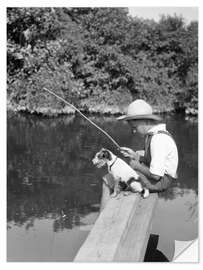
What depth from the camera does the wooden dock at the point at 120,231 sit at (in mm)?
2793

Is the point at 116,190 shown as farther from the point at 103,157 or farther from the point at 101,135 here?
the point at 101,135

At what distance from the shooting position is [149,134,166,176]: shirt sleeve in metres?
3.47

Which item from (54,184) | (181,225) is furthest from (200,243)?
(54,184)

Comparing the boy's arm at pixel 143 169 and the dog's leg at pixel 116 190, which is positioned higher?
the boy's arm at pixel 143 169

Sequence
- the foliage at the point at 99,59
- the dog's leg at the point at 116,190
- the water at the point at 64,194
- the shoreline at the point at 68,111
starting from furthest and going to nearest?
the shoreline at the point at 68,111 < the foliage at the point at 99,59 < the water at the point at 64,194 < the dog's leg at the point at 116,190

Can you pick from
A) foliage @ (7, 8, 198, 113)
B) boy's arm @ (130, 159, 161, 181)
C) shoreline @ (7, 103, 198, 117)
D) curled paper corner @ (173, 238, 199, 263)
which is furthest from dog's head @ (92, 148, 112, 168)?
shoreline @ (7, 103, 198, 117)

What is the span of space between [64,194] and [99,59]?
9238mm

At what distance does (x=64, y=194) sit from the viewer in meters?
6.28

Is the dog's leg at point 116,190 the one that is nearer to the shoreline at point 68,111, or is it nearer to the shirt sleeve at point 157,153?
the shirt sleeve at point 157,153

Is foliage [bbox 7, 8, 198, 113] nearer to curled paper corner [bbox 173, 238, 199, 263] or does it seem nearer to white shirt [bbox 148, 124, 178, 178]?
curled paper corner [bbox 173, 238, 199, 263]

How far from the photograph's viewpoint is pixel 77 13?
1500cm

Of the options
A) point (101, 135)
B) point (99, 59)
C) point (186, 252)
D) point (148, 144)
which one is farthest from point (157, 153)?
point (99, 59)

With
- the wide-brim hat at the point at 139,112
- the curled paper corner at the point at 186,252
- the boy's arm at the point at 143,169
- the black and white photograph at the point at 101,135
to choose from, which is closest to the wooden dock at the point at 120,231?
the black and white photograph at the point at 101,135

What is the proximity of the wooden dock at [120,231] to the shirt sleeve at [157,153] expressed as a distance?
0.29m
